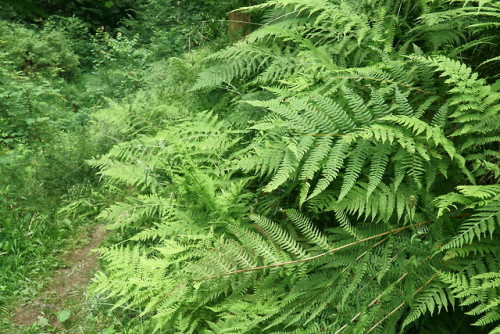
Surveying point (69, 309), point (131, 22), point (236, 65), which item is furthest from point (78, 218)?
point (131, 22)

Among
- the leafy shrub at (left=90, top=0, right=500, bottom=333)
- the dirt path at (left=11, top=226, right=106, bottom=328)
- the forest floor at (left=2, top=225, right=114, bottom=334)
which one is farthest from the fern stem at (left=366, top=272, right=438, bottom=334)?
the dirt path at (left=11, top=226, right=106, bottom=328)

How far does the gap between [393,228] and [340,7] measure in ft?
5.44

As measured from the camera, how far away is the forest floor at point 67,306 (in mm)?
3479

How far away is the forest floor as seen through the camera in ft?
11.4

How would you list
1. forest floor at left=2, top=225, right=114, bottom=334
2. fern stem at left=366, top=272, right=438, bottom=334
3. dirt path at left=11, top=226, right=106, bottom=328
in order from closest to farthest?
fern stem at left=366, top=272, right=438, bottom=334 → forest floor at left=2, top=225, right=114, bottom=334 → dirt path at left=11, top=226, right=106, bottom=328

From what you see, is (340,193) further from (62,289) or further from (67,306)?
(62,289)

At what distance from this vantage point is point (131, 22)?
10891 mm

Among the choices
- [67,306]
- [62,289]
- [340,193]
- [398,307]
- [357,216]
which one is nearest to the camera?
[398,307]

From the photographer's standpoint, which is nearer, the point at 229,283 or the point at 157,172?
the point at 229,283

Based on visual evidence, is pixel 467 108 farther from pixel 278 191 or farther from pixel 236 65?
pixel 236 65

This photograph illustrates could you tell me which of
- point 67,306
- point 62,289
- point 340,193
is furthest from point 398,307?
point 62,289

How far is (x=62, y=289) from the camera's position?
13.6 feet

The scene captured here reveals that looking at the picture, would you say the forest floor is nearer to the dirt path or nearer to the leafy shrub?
the dirt path

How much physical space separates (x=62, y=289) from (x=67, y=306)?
1.17ft
